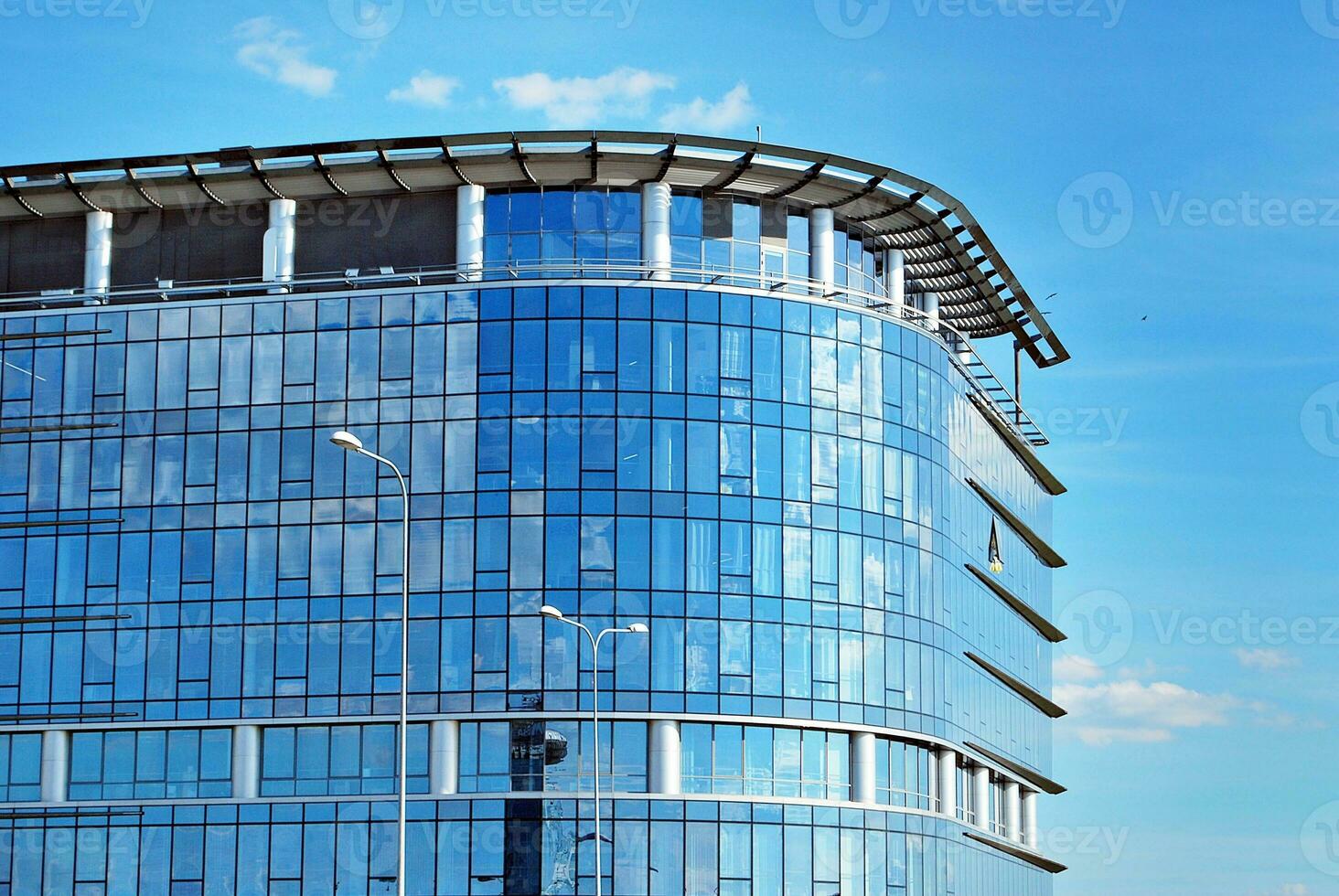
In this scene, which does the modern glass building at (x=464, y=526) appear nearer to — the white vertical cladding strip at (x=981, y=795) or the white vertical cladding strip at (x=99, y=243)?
the white vertical cladding strip at (x=99, y=243)

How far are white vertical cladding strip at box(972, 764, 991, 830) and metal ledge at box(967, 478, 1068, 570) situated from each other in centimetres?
1060

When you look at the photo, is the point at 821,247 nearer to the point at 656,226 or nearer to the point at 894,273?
the point at 894,273

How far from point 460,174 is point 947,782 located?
89.2 ft

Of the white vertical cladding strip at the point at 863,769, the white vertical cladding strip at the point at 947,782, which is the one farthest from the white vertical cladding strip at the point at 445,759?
the white vertical cladding strip at the point at 947,782

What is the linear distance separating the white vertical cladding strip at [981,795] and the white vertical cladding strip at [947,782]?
16.2ft

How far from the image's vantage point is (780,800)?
63094 millimetres

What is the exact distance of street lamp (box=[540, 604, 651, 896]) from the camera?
187 feet

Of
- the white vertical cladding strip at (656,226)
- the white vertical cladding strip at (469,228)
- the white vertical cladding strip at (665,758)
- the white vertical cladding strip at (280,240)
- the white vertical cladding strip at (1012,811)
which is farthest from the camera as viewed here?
the white vertical cladding strip at (1012,811)

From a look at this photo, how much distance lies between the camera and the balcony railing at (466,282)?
65250 millimetres

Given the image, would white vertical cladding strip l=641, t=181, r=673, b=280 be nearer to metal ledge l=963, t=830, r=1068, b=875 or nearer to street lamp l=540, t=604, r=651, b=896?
street lamp l=540, t=604, r=651, b=896

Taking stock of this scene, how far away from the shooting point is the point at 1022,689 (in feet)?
279

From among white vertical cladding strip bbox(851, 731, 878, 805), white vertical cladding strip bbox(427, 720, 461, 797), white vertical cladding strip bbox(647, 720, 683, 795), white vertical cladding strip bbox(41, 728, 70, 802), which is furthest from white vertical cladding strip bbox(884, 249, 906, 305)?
white vertical cladding strip bbox(41, 728, 70, 802)

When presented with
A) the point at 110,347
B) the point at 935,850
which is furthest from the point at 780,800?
the point at 110,347

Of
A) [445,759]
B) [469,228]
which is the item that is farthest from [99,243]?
[445,759]
